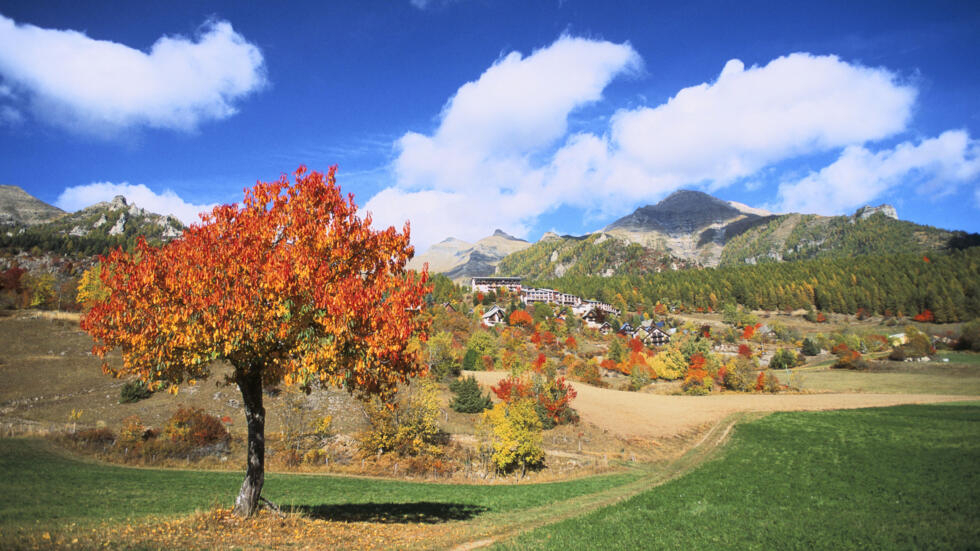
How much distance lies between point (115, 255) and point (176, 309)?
10.5 ft

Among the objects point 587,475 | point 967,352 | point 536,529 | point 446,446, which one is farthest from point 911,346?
point 536,529

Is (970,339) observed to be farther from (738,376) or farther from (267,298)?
(267,298)

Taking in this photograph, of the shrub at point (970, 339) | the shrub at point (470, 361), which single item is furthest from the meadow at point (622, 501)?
the shrub at point (970, 339)

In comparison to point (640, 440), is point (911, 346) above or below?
above

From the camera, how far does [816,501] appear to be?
71.9 feet

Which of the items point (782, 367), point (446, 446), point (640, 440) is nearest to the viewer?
point (446, 446)

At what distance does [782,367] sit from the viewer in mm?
106688

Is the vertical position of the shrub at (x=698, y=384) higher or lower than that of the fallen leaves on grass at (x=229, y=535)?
lower

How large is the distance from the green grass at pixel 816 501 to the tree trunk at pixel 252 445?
9171 mm

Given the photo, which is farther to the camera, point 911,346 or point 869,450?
point 911,346

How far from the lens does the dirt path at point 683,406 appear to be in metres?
56.5

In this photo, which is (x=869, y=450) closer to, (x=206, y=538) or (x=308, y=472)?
(x=206, y=538)

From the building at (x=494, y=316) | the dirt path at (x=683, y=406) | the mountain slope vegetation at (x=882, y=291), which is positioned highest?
the mountain slope vegetation at (x=882, y=291)

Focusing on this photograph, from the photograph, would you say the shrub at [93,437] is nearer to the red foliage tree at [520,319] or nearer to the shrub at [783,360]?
the red foliage tree at [520,319]
